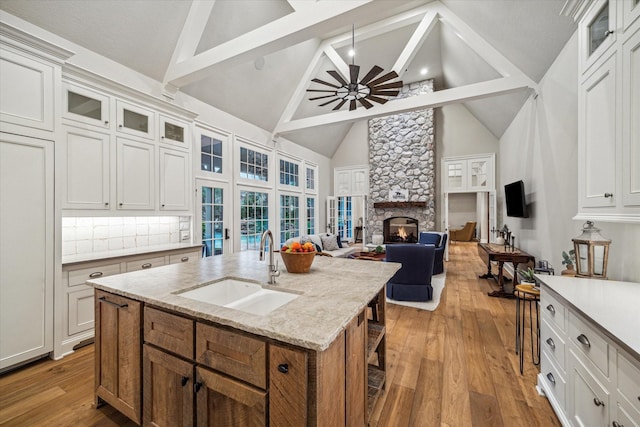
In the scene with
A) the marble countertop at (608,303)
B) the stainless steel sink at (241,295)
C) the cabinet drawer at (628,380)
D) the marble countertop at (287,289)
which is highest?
the marble countertop at (287,289)

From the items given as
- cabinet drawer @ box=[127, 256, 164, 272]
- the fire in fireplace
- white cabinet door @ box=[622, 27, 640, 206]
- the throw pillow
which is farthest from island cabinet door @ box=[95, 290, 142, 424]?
the fire in fireplace

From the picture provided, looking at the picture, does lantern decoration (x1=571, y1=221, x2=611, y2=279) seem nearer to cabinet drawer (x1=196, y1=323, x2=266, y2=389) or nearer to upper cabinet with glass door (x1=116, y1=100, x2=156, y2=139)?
cabinet drawer (x1=196, y1=323, x2=266, y2=389)

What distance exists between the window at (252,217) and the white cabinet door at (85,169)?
242cm

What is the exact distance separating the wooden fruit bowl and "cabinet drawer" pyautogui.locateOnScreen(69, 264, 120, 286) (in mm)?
2133

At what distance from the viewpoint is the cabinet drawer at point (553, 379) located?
5.19ft

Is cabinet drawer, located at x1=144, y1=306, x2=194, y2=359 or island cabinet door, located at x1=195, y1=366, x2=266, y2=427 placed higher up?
cabinet drawer, located at x1=144, y1=306, x2=194, y2=359

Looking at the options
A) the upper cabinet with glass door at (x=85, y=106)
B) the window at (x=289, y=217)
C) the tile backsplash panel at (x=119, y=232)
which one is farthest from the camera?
the window at (x=289, y=217)

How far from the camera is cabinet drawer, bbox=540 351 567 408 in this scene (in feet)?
5.19

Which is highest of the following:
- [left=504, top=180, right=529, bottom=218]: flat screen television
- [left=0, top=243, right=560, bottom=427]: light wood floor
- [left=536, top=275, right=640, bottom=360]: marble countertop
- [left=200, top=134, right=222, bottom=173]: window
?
[left=200, top=134, right=222, bottom=173]: window

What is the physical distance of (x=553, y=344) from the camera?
1687mm

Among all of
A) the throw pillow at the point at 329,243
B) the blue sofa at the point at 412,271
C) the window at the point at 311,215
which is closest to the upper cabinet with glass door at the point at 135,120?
the blue sofa at the point at 412,271

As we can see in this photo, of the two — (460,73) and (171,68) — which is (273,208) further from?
(460,73)

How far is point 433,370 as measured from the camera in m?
2.21

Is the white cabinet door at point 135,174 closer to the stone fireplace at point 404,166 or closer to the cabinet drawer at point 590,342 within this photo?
the cabinet drawer at point 590,342
